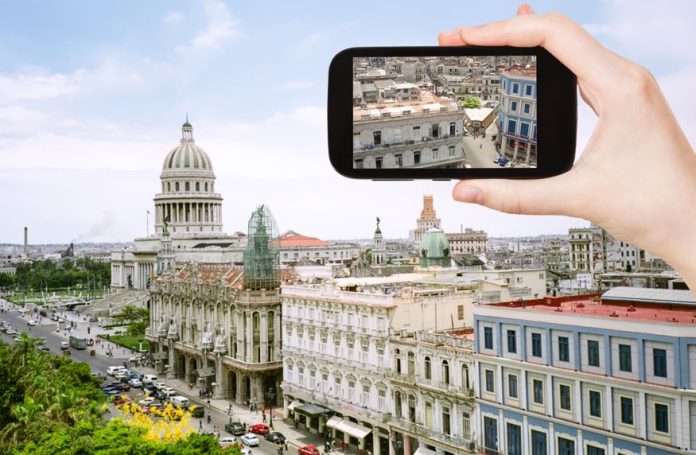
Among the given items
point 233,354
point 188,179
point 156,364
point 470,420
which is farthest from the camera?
point 188,179

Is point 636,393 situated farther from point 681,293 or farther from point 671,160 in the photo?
point 671,160

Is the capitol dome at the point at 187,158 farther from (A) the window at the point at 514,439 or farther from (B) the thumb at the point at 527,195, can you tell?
(B) the thumb at the point at 527,195

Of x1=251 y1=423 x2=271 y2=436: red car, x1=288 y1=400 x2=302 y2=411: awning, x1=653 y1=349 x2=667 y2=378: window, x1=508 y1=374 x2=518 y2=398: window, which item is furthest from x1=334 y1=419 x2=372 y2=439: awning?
x1=653 y1=349 x2=667 y2=378: window

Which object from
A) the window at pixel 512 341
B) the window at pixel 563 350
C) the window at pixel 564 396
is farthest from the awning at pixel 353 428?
the window at pixel 563 350

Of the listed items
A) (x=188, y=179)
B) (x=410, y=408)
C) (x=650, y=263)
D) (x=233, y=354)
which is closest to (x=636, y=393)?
(x=410, y=408)

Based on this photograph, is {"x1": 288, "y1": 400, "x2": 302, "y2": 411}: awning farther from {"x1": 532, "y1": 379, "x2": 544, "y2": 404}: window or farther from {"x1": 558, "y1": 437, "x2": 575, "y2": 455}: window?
{"x1": 558, "y1": 437, "x2": 575, "y2": 455}: window

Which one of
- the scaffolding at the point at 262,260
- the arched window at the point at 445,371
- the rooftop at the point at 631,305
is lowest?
the arched window at the point at 445,371
